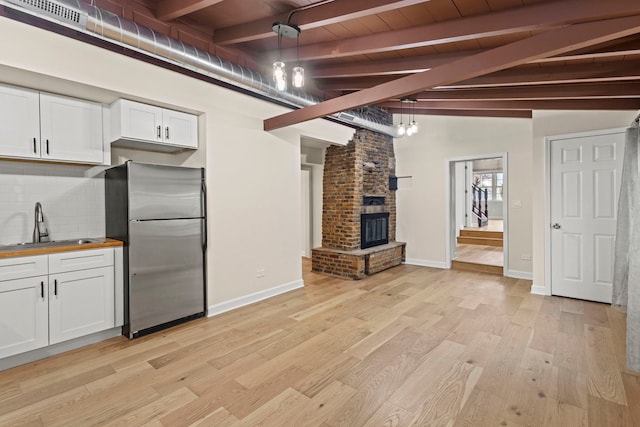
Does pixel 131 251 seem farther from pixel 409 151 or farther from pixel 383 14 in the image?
pixel 409 151

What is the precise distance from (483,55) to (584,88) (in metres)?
2.03

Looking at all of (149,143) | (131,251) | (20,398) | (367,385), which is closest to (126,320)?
(131,251)

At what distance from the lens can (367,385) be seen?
2.25 m

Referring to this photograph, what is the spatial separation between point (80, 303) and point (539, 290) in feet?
18.0

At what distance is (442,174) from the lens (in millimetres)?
6008

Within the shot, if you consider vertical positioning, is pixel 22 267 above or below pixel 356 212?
below

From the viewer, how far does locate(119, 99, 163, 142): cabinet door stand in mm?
2998

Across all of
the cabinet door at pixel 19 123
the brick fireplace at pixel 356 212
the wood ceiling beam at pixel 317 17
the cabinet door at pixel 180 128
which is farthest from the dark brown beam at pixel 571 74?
the cabinet door at pixel 19 123

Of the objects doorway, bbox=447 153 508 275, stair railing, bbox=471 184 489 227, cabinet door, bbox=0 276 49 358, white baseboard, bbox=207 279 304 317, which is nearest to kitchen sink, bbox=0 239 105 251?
cabinet door, bbox=0 276 49 358

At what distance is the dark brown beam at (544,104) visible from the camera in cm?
377

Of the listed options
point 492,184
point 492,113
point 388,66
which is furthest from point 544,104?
point 492,184

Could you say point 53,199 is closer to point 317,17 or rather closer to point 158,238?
point 158,238

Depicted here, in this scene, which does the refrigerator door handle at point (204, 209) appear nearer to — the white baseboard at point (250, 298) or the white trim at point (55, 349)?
the white baseboard at point (250, 298)

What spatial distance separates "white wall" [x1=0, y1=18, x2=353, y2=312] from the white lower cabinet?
3.36 feet
